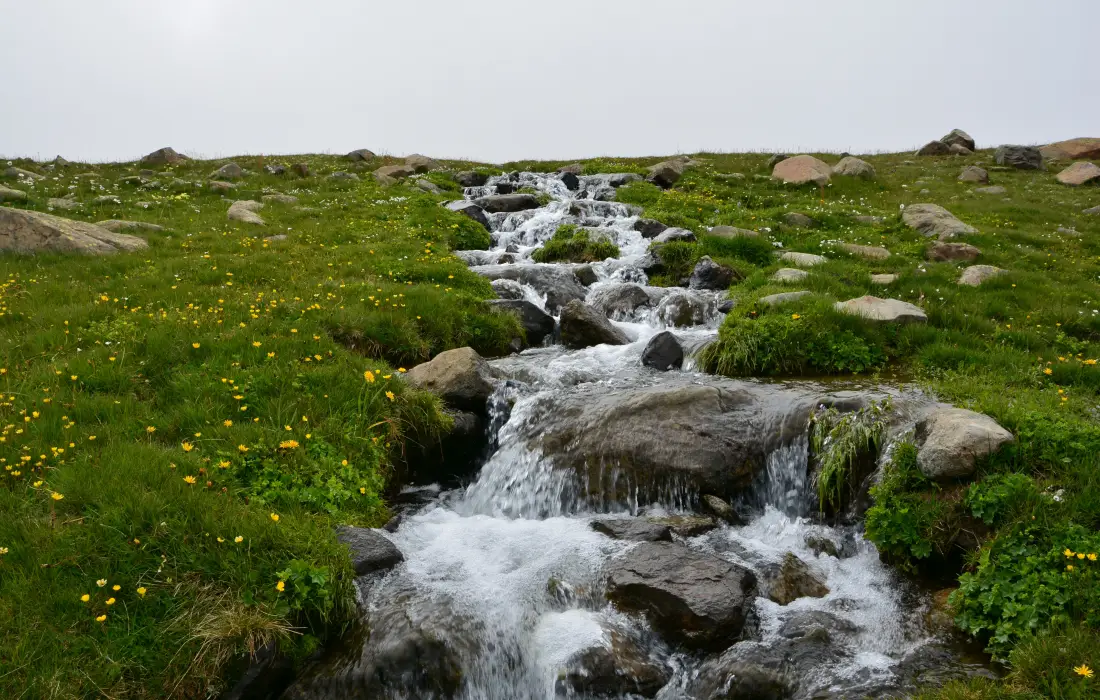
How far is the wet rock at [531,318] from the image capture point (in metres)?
12.0

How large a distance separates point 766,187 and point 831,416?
20.0m

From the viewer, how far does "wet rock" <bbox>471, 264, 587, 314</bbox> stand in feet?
45.5

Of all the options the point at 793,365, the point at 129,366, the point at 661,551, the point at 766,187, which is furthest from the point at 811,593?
the point at 766,187

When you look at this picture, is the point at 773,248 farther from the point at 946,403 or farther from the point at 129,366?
the point at 129,366

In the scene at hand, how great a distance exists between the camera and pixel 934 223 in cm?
1786

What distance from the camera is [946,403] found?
7.50m

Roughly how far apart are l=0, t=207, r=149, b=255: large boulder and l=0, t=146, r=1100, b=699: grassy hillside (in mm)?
551

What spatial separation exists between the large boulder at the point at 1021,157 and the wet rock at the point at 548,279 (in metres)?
→ 26.0

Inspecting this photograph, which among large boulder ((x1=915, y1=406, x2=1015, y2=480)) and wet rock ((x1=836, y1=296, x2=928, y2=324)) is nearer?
large boulder ((x1=915, y1=406, x2=1015, y2=480))

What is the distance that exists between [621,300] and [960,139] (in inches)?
1234

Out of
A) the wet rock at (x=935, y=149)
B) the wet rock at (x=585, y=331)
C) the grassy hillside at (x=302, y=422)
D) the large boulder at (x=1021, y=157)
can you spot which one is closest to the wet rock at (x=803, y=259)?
the grassy hillside at (x=302, y=422)

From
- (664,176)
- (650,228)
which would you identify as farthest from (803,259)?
(664,176)

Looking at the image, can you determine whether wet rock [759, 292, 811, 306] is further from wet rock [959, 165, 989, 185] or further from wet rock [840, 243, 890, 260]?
wet rock [959, 165, 989, 185]

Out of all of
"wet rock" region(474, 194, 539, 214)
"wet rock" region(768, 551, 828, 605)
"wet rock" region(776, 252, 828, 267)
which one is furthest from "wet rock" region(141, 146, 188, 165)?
"wet rock" region(768, 551, 828, 605)
